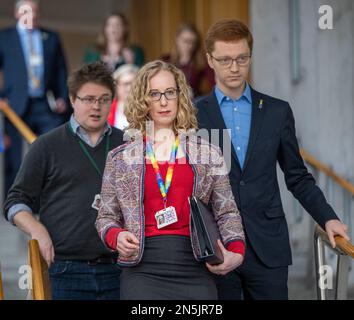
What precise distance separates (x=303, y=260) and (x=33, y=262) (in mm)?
3426

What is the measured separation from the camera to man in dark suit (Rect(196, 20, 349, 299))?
13.1ft

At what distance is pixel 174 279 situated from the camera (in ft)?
11.4

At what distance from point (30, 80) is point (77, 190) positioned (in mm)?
3633

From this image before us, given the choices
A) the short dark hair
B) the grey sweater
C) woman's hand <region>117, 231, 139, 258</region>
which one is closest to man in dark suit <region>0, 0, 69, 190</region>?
the short dark hair

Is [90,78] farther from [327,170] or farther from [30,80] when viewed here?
[30,80]

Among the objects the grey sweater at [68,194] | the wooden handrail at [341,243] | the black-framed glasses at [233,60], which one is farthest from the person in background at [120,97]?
the wooden handrail at [341,243]

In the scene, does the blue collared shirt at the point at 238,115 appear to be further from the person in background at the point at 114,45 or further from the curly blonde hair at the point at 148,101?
the person in background at the point at 114,45

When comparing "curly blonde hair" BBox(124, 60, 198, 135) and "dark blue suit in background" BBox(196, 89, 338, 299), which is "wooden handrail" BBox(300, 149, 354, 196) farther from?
"curly blonde hair" BBox(124, 60, 198, 135)

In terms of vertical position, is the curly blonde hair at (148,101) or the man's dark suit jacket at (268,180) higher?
the curly blonde hair at (148,101)

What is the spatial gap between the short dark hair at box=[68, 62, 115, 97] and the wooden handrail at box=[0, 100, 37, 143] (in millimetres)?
2344

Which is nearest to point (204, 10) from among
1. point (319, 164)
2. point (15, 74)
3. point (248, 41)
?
point (15, 74)

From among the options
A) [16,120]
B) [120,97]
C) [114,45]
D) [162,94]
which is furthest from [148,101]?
[114,45]

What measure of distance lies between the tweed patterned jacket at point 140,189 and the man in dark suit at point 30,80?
167 inches

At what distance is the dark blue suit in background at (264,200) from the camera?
13.1ft
